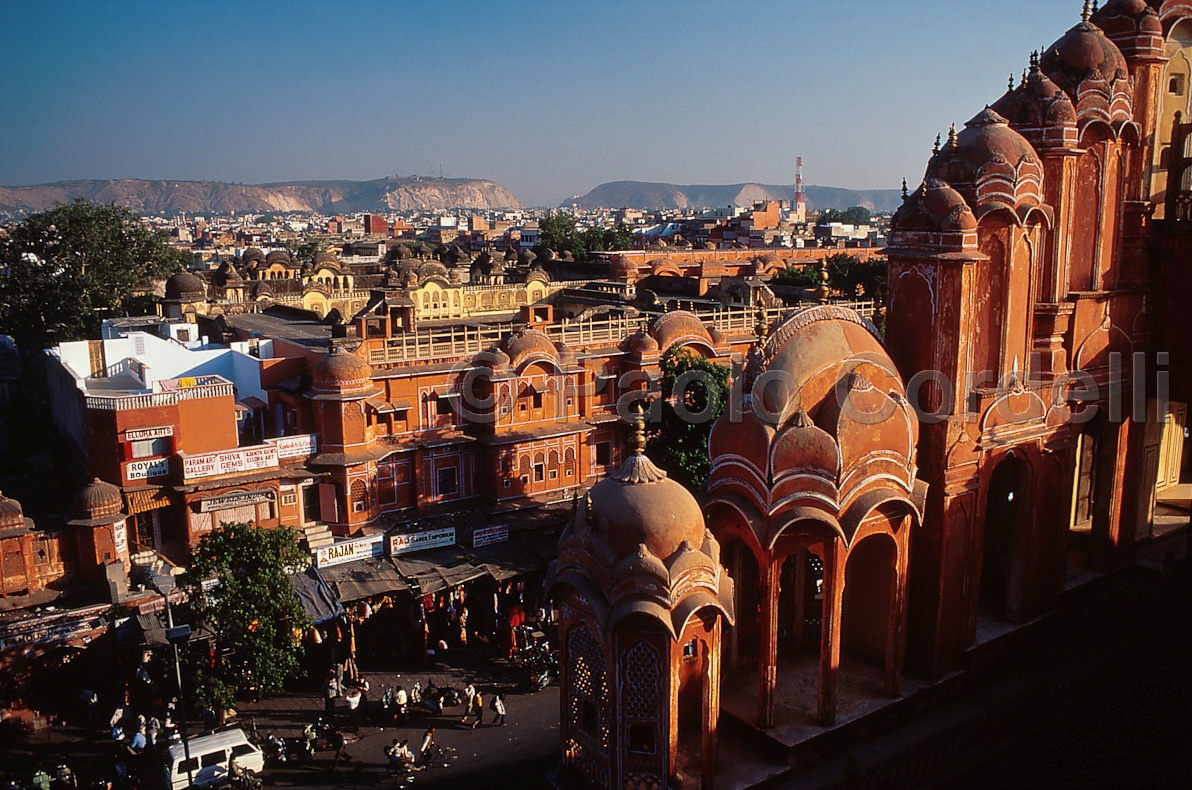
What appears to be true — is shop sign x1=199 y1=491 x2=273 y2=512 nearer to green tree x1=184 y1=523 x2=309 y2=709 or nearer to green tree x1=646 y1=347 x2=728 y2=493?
green tree x1=184 y1=523 x2=309 y2=709

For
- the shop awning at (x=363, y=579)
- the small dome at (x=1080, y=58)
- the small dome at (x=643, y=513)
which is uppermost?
the small dome at (x=1080, y=58)

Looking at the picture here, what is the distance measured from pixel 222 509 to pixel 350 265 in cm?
5122

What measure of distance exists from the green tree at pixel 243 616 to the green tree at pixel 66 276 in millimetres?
35277

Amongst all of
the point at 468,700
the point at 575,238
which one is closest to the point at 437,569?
the point at 468,700

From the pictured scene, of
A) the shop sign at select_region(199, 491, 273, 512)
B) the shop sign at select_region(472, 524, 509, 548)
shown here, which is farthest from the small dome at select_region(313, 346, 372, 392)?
the shop sign at select_region(472, 524, 509, 548)

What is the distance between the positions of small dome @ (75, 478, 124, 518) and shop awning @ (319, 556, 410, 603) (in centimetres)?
465

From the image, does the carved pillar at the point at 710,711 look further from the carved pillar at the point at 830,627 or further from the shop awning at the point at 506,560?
the shop awning at the point at 506,560

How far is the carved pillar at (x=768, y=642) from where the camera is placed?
1245cm

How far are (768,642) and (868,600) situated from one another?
299 cm

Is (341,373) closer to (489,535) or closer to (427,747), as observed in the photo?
(489,535)

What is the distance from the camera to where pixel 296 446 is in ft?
73.4

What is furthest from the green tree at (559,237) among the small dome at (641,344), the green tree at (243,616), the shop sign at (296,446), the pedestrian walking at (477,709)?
the green tree at (243,616)

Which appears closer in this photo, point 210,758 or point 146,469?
point 210,758

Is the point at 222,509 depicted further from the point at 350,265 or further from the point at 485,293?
the point at 350,265
